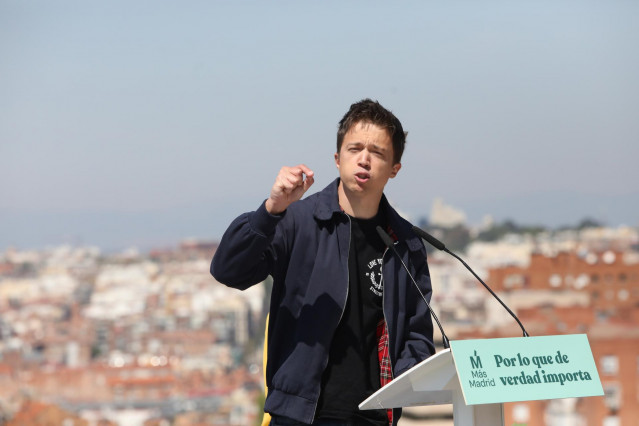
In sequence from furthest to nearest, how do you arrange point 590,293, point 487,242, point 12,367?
1. point 487,242
2. point 12,367
3. point 590,293

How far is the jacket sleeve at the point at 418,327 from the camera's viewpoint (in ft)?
6.98

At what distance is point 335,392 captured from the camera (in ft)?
6.91

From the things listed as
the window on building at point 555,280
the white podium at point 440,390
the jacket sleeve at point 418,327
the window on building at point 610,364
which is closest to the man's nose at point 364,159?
the jacket sleeve at point 418,327

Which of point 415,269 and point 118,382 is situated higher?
point 118,382

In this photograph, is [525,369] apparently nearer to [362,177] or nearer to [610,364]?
[362,177]

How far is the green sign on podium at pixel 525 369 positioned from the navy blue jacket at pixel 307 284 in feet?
1.09

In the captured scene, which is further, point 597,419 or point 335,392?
point 597,419

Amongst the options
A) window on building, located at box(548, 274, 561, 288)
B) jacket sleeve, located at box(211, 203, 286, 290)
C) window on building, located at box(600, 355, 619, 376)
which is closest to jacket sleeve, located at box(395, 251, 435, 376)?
jacket sleeve, located at box(211, 203, 286, 290)

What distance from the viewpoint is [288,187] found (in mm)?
2004

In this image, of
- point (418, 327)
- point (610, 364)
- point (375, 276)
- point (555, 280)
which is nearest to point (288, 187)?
point (375, 276)

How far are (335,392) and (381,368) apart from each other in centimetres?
10

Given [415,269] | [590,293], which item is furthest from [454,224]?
[415,269]

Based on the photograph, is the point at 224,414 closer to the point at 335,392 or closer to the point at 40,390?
the point at 40,390

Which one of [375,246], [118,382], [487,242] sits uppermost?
[487,242]
